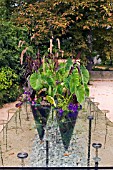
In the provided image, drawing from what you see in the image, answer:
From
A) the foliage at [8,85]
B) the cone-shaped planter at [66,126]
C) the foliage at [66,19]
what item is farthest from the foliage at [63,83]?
the foliage at [66,19]

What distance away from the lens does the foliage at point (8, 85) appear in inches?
209

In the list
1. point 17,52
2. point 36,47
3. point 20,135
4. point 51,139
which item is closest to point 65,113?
point 51,139

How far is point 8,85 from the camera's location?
5.41m

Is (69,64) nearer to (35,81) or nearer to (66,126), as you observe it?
(35,81)

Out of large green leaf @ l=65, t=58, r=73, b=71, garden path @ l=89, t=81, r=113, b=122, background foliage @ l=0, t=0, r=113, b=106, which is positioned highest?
background foliage @ l=0, t=0, r=113, b=106

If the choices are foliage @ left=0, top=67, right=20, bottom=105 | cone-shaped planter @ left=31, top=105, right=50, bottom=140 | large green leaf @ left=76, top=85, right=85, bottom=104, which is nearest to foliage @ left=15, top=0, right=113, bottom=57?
foliage @ left=0, top=67, right=20, bottom=105

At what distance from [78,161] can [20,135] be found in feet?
2.94

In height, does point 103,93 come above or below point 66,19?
below

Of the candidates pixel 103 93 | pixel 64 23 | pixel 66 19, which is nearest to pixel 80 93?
pixel 103 93

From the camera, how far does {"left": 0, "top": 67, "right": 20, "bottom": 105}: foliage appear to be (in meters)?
5.32

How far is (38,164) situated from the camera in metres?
2.38

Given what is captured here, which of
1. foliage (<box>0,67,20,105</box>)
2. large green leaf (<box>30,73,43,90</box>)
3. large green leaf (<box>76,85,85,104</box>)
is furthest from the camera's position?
foliage (<box>0,67,20,105</box>)

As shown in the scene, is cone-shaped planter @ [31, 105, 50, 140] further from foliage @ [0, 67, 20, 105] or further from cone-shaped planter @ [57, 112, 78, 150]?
foliage @ [0, 67, 20, 105]

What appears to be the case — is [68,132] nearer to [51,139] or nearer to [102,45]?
[51,139]
